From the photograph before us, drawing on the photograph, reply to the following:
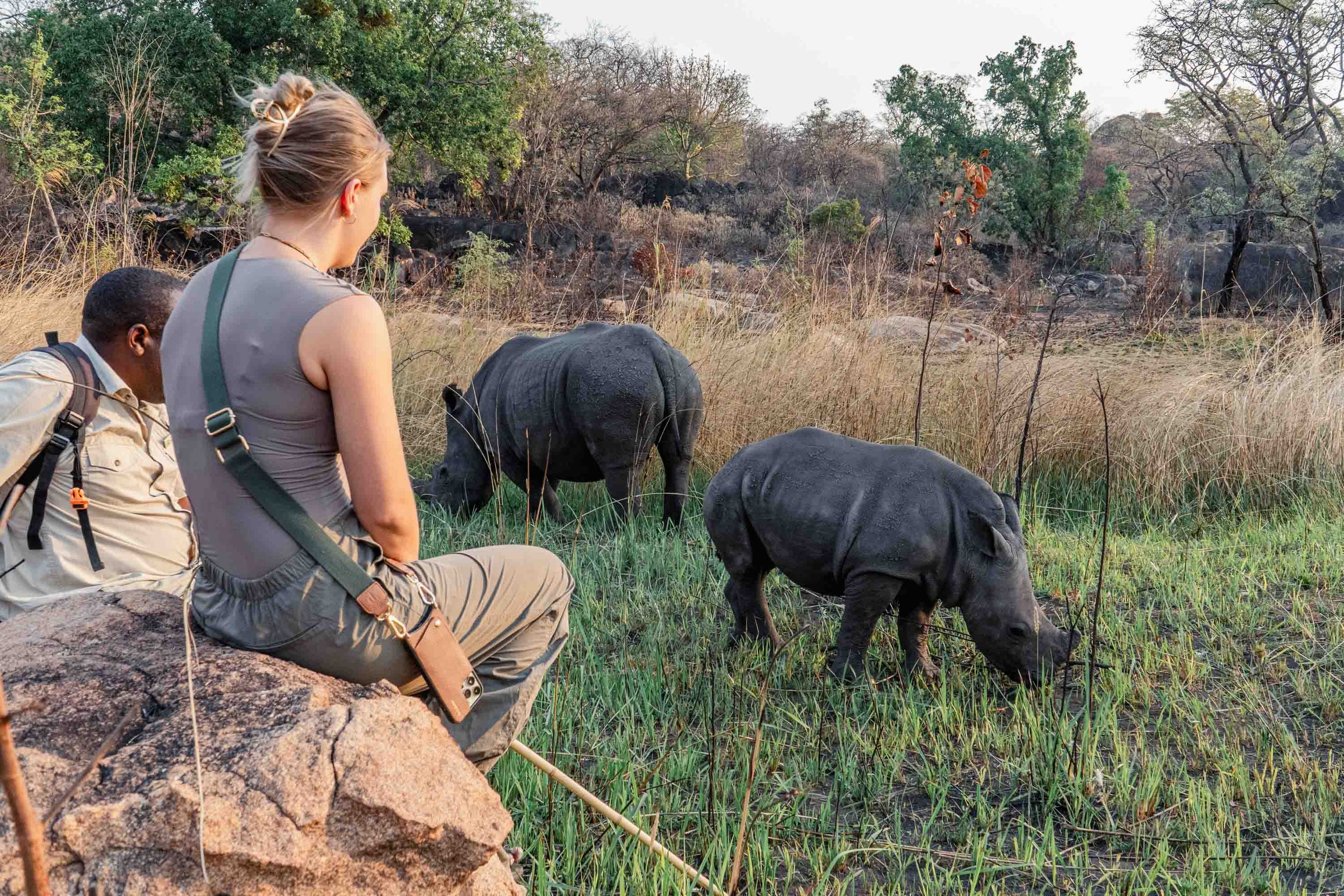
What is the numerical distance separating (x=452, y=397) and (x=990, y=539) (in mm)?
4044

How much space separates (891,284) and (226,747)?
15359 millimetres

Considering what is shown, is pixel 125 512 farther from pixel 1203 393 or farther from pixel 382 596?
pixel 1203 393

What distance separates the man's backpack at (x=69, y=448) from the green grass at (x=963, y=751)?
5.40 ft

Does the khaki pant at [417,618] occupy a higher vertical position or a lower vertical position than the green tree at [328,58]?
lower

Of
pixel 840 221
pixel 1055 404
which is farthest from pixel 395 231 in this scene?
pixel 1055 404

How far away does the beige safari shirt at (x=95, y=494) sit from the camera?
3.19 meters

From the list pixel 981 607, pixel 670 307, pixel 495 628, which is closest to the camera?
pixel 495 628

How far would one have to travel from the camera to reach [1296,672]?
4.54m

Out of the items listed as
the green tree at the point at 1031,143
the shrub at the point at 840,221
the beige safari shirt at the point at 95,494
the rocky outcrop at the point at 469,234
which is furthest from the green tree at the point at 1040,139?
the beige safari shirt at the point at 95,494

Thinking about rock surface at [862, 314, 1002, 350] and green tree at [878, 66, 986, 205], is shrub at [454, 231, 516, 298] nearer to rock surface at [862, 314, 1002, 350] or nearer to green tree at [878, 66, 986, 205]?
rock surface at [862, 314, 1002, 350]

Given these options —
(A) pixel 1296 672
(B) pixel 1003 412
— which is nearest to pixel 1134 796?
(A) pixel 1296 672

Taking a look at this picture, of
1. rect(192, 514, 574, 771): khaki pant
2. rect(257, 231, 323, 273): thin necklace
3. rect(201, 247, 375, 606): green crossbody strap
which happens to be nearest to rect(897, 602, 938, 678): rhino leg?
rect(192, 514, 574, 771): khaki pant

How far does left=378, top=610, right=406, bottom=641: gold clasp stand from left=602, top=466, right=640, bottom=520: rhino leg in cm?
413

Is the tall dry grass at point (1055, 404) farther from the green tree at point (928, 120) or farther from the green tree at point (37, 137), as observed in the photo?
the green tree at point (928, 120)
